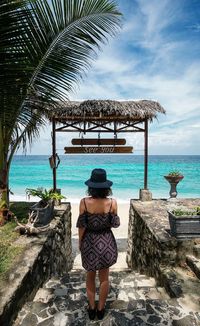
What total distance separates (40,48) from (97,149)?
4.25m

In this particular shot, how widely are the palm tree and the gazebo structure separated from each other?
2.38 meters

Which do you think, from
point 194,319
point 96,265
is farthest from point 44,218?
point 194,319

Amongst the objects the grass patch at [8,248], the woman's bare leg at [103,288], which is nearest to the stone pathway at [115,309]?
the woman's bare leg at [103,288]

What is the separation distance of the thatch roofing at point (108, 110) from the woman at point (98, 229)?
16.0 ft

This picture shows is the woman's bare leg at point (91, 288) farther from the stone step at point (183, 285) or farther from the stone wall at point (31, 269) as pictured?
the stone step at point (183, 285)

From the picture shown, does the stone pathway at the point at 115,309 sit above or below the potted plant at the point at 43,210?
below

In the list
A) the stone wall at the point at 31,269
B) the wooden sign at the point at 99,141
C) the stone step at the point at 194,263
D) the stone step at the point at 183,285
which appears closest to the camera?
the stone wall at the point at 31,269

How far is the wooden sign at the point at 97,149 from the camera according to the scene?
810cm

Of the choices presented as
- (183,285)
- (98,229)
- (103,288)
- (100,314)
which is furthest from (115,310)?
(183,285)

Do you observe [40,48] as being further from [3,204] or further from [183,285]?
[183,285]

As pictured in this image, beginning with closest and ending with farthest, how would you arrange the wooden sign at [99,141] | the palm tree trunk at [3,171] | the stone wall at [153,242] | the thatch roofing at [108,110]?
1. the stone wall at [153,242]
2. the palm tree trunk at [3,171]
3. the thatch roofing at [108,110]
4. the wooden sign at [99,141]

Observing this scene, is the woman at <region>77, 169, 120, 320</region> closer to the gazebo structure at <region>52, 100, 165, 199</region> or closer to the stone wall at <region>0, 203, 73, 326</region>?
the stone wall at <region>0, 203, 73, 326</region>

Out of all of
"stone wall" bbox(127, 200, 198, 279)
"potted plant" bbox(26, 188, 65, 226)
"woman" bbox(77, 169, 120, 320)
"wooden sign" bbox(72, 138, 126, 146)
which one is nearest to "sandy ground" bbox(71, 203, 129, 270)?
"stone wall" bbox(127, 200, 198, 279)

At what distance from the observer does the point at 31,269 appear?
130 inches
